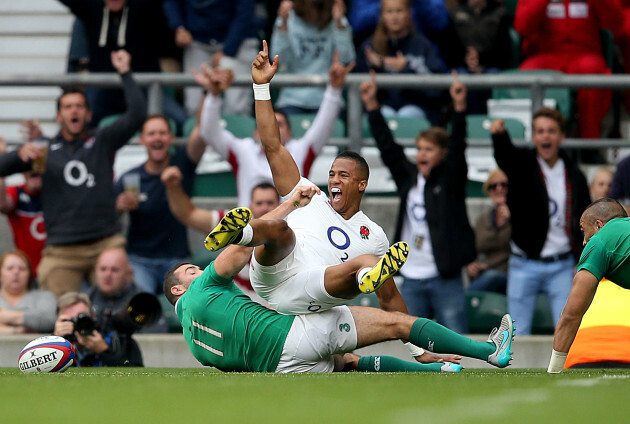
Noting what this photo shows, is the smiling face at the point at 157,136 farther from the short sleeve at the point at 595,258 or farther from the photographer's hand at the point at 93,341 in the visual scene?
the short sleeve at the point at 595,258

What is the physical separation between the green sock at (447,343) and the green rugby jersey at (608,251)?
958mm

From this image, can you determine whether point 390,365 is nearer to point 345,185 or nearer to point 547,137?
point 345,185

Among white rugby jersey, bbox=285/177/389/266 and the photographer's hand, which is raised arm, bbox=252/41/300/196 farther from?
the photographer's hand

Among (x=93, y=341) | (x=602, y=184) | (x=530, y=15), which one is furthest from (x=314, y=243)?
(x=530, y=15)

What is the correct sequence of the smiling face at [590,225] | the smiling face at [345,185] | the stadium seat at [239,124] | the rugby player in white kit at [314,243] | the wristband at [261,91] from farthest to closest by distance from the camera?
the stadium seat at [239,124], the wristband at [261,91], the smiling face at [345,185], the rugby player in white kit at [314,243], the smiling face at [590,225]

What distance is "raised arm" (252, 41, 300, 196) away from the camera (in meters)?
8.07

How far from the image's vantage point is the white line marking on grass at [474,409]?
177 inches

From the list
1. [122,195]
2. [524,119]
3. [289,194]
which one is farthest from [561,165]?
[122,195]

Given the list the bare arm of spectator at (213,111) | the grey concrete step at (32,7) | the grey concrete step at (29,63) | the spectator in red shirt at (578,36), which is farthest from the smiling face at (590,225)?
the grey concrete step at (32,7)

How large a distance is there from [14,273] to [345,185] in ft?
10.9

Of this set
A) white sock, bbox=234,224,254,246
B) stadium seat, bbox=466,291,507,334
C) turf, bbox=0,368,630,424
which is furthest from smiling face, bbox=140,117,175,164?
turf, bbox=0,368,630,424

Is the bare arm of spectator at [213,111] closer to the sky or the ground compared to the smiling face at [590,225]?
closer to the sky

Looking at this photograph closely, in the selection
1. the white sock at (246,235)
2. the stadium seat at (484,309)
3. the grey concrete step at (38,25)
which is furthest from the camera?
the grey concrete step at (38,25)

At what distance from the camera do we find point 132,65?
38.7 feet
